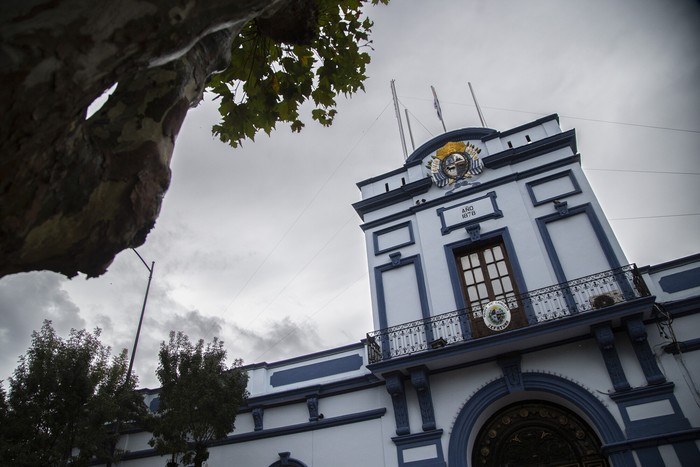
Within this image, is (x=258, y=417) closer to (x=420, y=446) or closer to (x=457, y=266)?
(x=420, y=446)

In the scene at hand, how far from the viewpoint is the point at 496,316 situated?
1015cm

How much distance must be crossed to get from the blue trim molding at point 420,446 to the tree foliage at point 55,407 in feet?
22.1

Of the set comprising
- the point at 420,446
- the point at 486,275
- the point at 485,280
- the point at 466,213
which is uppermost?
the point at 466,213

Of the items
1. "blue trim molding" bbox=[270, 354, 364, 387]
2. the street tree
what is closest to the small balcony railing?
"blue trim molding" bbox=[270, 354, 364, 387]

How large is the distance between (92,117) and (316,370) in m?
11.1

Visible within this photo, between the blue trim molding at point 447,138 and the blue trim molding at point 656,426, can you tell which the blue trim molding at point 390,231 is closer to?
the blue trim molding at point 447,138

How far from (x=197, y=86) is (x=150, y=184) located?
2.18ft

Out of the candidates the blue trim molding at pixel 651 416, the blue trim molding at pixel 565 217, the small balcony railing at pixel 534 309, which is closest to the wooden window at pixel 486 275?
the small balcony railing at pixel 534 309

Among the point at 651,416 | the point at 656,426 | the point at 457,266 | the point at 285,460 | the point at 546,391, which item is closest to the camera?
the point at 656,426

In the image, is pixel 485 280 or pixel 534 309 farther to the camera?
pixel 485 280

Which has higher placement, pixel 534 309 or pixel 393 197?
pixel 393 197

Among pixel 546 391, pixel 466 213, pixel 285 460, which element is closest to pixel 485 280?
pixel 466 213

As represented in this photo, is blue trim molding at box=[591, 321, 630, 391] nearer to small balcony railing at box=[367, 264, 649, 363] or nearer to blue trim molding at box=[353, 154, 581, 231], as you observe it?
small balcony railing at box=[367, 264, 649, 363]

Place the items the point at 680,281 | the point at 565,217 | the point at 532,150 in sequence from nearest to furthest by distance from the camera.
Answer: the point at 680,281
the point at 565,217
the point at 532,150
